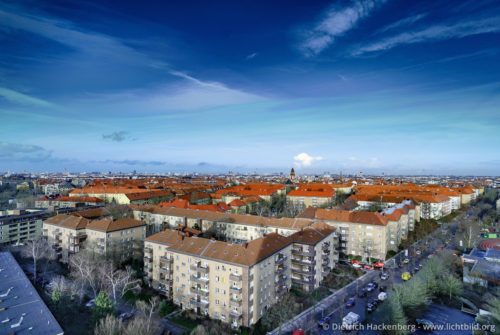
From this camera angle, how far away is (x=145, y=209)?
63219 millimetres

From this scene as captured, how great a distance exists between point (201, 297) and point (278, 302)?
8.96 meters

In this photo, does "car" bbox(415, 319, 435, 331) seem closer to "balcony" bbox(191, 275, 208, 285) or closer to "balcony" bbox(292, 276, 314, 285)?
"balcony" bbox(292, 276, 314, 285)

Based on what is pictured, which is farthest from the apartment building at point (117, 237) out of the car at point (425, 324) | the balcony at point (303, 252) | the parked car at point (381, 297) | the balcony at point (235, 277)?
the car at point (425, 324)

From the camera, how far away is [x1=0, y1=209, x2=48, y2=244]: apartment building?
52.6 meters

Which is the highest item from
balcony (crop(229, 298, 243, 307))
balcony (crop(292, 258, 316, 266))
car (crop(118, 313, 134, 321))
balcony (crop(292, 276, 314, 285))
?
balcony (crop(292, 258, 316, 266))

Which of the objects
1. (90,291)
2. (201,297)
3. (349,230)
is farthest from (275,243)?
(90,291)

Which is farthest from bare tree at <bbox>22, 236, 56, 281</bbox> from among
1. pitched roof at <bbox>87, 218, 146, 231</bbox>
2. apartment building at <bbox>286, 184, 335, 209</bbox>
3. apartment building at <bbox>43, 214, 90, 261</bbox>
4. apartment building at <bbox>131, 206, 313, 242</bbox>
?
apartment building at <bbox>286, 184, 335, 209</bbox>

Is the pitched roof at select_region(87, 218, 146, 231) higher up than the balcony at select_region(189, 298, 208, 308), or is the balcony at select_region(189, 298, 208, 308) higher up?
the pitched roof at select_region(87, 218, 146, 231)

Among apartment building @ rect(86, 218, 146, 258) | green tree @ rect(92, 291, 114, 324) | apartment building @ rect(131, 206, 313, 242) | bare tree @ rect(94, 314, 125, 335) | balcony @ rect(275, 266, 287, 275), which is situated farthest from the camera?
apartment building @ rect(131, 206, 313, 242)

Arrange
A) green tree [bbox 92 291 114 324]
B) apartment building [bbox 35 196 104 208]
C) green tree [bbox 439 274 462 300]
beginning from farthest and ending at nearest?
1. apartment building [bbox 35 196 104 208]
2. green tree [bbox 439 274 462 300]
3. green tree [bbox 92 291 114 324]

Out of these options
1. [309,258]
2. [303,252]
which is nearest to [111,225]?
[303,252]

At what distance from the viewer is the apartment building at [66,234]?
1742 inches

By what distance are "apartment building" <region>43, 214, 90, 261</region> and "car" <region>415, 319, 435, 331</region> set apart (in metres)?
46.8

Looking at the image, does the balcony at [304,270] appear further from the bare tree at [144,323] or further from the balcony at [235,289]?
the bare tree at [144,323]
